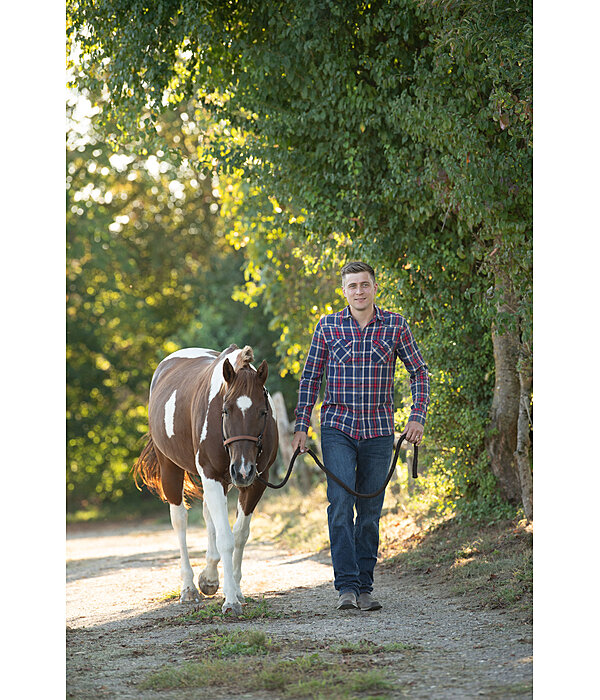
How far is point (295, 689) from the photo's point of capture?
3.82 metres

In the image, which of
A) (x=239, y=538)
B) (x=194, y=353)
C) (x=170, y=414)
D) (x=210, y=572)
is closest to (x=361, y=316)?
(x=239, y=538)

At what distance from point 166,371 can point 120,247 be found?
51.0 feet

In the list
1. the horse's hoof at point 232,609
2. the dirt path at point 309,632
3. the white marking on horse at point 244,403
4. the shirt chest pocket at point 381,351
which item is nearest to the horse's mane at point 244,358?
the white marking on horse at point 244,403

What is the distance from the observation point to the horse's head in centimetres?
537

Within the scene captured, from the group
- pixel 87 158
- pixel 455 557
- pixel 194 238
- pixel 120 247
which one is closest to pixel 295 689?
pixel 455 557

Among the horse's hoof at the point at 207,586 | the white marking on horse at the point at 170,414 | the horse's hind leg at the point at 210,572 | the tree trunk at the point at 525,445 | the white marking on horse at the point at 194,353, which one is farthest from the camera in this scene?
the white marking on horse at the point at 194,353

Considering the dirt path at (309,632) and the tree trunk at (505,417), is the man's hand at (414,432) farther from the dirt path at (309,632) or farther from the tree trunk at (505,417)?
the tree trunk at (505,417)

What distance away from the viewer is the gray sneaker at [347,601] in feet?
18.4

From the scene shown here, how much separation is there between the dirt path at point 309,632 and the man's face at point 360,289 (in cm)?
197

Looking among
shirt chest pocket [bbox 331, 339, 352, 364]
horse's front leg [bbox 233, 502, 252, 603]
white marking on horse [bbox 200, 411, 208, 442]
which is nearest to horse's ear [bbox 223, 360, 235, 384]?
white marking on horse [bbox 200, 411, 208, 442]

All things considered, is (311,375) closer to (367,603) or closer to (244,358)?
(244,358)

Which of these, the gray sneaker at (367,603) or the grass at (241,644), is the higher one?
the grass at (241,644)

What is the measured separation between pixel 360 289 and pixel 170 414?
2010mm
